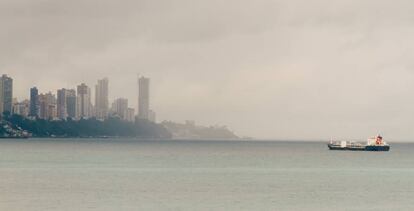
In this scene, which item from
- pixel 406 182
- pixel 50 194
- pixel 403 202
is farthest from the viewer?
pixel 406 182

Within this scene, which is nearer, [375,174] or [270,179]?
[270,179]

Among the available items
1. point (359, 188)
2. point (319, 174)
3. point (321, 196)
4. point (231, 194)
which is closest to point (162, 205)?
point (231, 194)

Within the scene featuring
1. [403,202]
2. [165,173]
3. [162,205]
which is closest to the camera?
[162,205]

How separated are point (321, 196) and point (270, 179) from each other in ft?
130

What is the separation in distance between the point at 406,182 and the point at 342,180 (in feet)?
40.8

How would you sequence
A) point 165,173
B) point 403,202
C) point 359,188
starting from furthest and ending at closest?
point 165,173 < point 359,188 < point 403,202

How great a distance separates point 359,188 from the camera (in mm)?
144875

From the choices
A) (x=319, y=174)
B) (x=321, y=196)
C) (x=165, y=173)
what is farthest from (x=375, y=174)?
(x=321, y=196)

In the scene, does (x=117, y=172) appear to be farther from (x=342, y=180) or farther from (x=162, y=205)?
(x=162, y=205)

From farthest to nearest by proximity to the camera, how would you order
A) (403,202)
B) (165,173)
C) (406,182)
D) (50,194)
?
(165,173), (406,182), (50,194), (403,202)

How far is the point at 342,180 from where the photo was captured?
552ft

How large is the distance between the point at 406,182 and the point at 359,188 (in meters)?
22.7

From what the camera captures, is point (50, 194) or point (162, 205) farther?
point (50, 194)

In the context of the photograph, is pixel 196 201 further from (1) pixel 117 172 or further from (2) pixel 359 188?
(1) pixel 117 172
